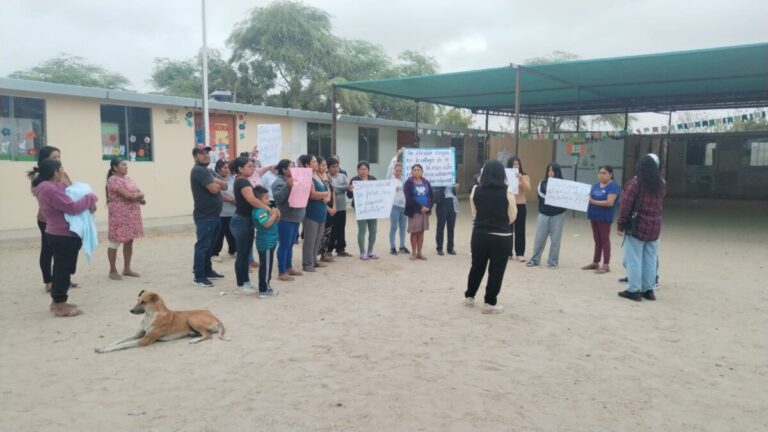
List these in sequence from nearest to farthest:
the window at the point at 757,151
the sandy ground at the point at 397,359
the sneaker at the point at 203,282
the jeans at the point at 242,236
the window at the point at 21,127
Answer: the sandy ground at the point at 397,359 < the jeans at the point at 242,236 < the sneaker at the point at 203,282 < the window at the point at 21,127 < the window at the point at 757,151

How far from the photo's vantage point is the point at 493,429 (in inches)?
122

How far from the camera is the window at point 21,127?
9578 mm

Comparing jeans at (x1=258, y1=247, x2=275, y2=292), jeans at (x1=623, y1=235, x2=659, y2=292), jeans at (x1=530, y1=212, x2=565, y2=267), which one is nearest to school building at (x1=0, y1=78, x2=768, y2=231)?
jeans at (x1=258, y1=247, x2=275, y2=292)

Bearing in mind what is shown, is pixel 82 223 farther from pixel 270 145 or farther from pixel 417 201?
pixel 417 201

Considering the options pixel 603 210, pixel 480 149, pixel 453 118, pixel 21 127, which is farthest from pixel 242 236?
A: pixel 453 118

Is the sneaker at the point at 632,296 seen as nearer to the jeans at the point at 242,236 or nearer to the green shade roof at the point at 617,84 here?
the jeans at the point at 242,236

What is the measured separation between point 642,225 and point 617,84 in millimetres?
9367

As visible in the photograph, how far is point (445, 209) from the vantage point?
28.0ft

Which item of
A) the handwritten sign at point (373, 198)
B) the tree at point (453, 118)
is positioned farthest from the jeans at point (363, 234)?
the tree at point (453, 118)

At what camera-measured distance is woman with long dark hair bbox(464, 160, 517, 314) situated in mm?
5340

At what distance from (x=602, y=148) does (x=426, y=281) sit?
15809mm

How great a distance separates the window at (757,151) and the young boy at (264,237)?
20.7 meters

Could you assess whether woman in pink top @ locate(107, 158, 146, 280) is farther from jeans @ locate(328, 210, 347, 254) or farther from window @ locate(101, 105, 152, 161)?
window @ locate(101, 105, 152, 161)

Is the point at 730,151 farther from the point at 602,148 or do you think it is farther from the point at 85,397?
the point at 85,397
